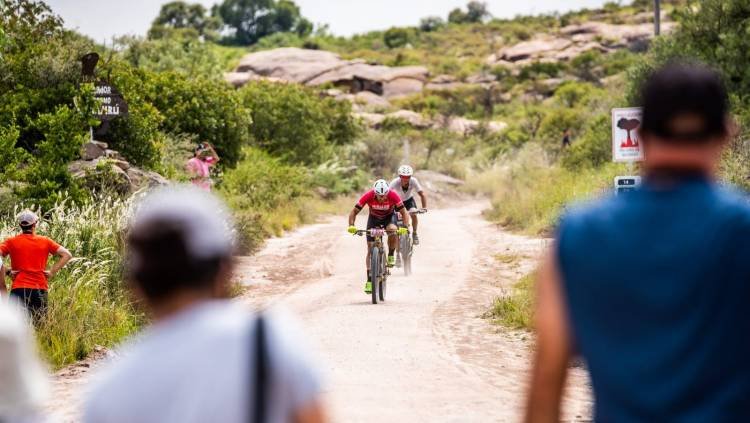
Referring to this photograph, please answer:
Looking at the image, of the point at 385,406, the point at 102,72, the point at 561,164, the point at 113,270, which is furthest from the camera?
the point at 561,164

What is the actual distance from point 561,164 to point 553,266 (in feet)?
114

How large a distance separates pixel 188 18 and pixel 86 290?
117234 mm

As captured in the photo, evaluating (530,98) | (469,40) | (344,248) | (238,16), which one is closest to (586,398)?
(344,248)

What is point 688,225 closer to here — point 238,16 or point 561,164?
point 561,164

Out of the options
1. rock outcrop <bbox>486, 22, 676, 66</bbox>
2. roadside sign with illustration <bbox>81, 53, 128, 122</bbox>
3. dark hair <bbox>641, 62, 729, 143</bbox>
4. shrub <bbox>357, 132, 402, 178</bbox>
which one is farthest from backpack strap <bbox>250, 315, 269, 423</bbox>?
rock outcrop <bbox>486, 22, 676, 66</bbox>

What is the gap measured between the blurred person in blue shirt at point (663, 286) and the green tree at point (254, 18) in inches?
5196

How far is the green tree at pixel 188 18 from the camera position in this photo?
123m

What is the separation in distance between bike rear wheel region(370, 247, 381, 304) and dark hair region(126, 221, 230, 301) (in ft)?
41.8

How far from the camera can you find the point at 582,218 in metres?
3.12

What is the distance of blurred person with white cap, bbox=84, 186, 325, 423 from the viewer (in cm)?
283

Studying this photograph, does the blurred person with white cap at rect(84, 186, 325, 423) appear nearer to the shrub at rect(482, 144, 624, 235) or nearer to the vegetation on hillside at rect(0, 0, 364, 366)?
the vegetation on hillside at rect(0, 0, 364, 366)

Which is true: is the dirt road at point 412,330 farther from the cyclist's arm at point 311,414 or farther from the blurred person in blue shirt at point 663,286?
the cyclist's arm at point 311,414

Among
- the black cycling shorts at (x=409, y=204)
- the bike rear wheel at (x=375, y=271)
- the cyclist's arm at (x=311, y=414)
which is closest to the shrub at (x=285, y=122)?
the black cycling shorts at (x=409, y=204)

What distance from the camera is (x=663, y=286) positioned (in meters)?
3.02
